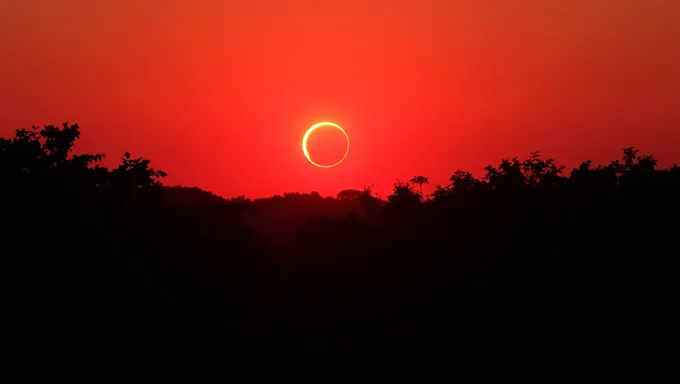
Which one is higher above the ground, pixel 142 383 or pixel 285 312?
pixel 285 312

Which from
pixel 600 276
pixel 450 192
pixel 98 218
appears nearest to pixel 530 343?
pixel 600 276

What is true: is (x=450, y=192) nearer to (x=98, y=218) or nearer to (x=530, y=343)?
(x=530, y=343)

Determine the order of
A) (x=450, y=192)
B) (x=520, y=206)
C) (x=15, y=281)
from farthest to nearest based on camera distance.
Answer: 1. (x=450, y=192)
2. (x=520, y=206)
3. (x=15, y=281)

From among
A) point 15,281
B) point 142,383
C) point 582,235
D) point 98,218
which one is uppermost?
point 582,235

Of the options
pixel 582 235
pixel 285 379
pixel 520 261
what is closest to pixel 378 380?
pixel 285 379

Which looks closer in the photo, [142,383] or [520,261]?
[142,383]

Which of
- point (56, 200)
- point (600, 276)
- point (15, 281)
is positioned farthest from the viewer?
point (600, 276)
